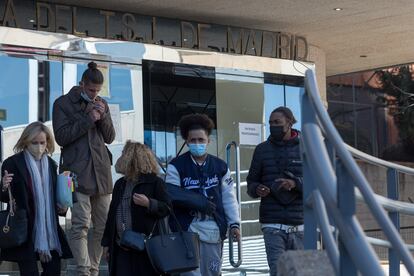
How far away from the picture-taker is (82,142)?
9820mm

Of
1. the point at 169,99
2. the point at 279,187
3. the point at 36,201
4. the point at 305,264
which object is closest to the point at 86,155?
the point at 36,201

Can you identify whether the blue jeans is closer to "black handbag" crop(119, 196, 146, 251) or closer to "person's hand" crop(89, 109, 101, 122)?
"black handbag" crop(119, 196, 146, 251)

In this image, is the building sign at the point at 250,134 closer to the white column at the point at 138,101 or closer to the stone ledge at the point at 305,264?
the white column at the point at 138,101

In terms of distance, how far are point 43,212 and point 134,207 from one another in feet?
2.44

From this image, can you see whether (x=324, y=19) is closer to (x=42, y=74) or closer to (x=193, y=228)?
(x=42, y=74)

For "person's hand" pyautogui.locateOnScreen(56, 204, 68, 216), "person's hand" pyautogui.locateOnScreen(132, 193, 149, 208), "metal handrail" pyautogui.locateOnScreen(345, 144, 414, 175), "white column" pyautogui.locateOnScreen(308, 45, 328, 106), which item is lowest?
"person's hand" pyautogui.locateOnScreen(56, 204, 68, 216)

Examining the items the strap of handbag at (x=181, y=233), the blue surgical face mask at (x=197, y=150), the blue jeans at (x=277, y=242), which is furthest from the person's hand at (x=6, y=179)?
the blue jeans at (x=277, y=242)

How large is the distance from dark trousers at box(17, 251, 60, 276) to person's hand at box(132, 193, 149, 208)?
0.81 m

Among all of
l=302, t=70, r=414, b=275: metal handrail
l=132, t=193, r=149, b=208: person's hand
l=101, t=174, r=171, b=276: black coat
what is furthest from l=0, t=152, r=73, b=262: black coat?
l=302, t=70, r=414, b=275: metal handrail

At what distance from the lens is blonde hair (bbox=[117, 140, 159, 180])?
27.2 feet

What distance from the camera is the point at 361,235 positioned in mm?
3561

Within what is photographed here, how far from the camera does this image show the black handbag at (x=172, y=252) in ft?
26.2

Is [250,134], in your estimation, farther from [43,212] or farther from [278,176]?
[43,212]

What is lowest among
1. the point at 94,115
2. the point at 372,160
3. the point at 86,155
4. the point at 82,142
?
the point at 372,160
